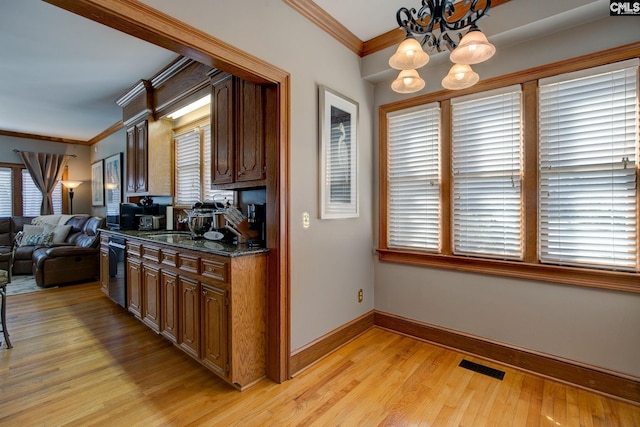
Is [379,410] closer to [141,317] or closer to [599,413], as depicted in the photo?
[599,413]

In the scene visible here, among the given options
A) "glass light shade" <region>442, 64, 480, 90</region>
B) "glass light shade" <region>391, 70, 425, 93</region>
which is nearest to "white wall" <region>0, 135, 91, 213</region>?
"glass light shade" <region>391, 70, 425, 93</region>

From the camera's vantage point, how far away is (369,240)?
10.6ft

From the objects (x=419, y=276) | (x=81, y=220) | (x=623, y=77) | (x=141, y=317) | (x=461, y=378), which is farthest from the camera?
(x=81, y=220)

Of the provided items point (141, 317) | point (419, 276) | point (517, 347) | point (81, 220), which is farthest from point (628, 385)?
point (81, 220)

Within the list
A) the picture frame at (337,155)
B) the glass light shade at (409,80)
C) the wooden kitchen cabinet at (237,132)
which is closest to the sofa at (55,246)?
the wooden kitchen cabinet at (237,132)

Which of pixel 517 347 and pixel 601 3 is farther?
pixel 517 347

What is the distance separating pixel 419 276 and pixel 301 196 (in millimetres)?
1468

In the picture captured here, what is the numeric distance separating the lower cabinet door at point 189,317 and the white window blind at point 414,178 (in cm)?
194

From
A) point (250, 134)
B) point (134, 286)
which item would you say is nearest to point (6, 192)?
point (134, 286)

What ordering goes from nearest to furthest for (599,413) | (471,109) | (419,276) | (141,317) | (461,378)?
(599,413) < (461,378) < (471,109) < (419,276) < (141,317)

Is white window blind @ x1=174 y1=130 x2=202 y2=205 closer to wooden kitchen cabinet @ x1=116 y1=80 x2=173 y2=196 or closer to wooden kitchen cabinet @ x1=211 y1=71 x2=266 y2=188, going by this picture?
wooden kitchen cabinet @ x1=116 y1=80 x2=173 y2=196

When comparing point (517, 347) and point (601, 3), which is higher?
point (601, 3)

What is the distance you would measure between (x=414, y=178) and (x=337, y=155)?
2.72 ft

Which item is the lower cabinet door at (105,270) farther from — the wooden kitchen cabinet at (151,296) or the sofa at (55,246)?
the wooden kitchen cabinet at (151,296)
